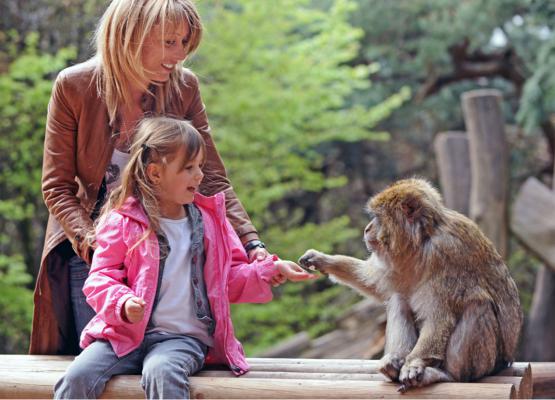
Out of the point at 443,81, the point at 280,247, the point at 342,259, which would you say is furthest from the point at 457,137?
the point at 342,259

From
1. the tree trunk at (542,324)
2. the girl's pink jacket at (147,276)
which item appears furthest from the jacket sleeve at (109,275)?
the tree trunk at (542,324)

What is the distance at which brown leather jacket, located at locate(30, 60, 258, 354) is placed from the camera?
12.0ft

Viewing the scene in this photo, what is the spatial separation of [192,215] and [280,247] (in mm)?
5548

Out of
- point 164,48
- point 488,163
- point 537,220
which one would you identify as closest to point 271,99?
point 488,163

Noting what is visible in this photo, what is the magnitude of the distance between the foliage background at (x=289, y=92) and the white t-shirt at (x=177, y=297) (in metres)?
4.26

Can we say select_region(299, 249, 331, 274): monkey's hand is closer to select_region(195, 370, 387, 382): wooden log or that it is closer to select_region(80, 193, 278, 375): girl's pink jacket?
select_region(80, 193, 278, 375): girl's pink jacket

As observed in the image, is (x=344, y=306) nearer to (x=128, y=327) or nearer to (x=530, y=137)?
(x=530, y=137)

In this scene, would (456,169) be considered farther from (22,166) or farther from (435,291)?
(435,291)

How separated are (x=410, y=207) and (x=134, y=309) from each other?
1.21 m

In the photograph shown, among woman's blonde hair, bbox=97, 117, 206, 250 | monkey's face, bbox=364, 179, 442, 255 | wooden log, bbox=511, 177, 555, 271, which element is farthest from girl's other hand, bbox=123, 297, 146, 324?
wooden log, bbox=511, 177, 555, 271

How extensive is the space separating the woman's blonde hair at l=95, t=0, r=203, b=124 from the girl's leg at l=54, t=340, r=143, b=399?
0.92m

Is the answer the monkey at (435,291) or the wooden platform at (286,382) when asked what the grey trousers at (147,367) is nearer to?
the wooden platform at (286,382)

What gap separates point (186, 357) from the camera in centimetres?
331

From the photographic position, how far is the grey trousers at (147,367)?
3203 millimetres
